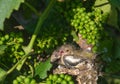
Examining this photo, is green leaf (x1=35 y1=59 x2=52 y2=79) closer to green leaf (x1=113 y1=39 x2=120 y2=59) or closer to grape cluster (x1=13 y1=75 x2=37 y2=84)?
grape cluster (x1=13 y1=75 x2=37 y2=84)

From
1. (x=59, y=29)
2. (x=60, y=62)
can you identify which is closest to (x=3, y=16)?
(x=59, y=29)

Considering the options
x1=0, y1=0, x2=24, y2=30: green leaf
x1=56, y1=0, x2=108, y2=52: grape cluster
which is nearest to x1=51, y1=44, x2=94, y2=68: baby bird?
x1=56, y1=0, x2=108, y2=52: grape cluster

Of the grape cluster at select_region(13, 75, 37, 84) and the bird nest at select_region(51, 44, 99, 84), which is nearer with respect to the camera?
the grape cluster at select_region(13, 75, 37, 84)

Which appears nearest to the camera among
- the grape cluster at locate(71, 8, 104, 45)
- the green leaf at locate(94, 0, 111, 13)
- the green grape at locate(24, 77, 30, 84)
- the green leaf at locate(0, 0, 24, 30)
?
the green leaf at locate(0, 0, 24, 30)

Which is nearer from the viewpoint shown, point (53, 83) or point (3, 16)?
point (3, 16)

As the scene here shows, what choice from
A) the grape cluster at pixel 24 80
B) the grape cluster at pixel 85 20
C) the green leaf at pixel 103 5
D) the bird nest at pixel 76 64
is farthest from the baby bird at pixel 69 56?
the grape cluster at pixel 24 80

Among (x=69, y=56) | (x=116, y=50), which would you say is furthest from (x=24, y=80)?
(x=116, y=50)

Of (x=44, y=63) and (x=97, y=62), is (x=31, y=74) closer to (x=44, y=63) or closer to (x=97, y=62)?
(x=44, y=63)
